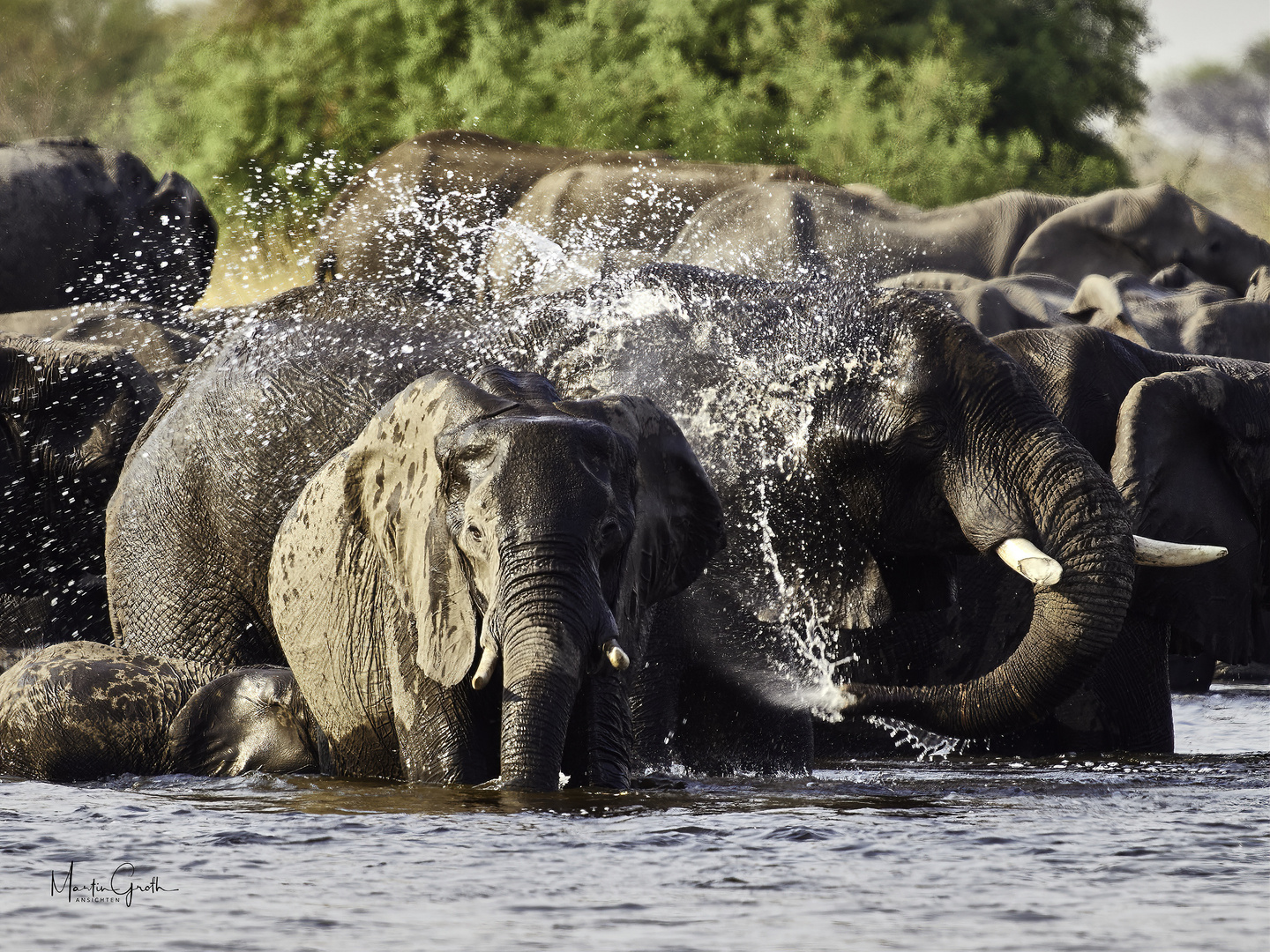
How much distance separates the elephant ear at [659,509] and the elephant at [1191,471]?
2.64 metres

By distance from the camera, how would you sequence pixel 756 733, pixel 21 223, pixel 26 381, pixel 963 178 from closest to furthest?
pixel 756 733, pixel 26 381, pixel 21 223, pixel 963 178

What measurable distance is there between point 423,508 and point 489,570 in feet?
1.39

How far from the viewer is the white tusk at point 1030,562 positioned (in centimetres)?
768

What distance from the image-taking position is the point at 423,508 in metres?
6.59

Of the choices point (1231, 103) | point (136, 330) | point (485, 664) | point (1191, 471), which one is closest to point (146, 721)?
point (485, 664)

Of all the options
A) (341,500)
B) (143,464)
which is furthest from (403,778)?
(143,464)

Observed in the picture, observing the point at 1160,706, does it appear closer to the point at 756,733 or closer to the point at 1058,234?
the point at 756,733

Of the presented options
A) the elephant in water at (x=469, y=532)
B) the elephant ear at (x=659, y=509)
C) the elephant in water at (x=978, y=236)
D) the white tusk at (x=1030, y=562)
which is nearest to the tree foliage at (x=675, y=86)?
the elephant in water at (x=978, y=236)

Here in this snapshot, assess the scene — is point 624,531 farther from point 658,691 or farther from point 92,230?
point 92,230

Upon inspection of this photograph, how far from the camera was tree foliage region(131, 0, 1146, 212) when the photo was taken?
26688 millimetres

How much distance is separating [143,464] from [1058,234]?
440 inches

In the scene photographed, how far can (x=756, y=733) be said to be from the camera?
26.1ft

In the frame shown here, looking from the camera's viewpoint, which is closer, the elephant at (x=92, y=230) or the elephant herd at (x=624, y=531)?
the elephant herd at (x=624, y=531)

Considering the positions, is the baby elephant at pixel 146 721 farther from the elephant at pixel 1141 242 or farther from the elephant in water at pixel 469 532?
the elephant at pixel 1141 242
